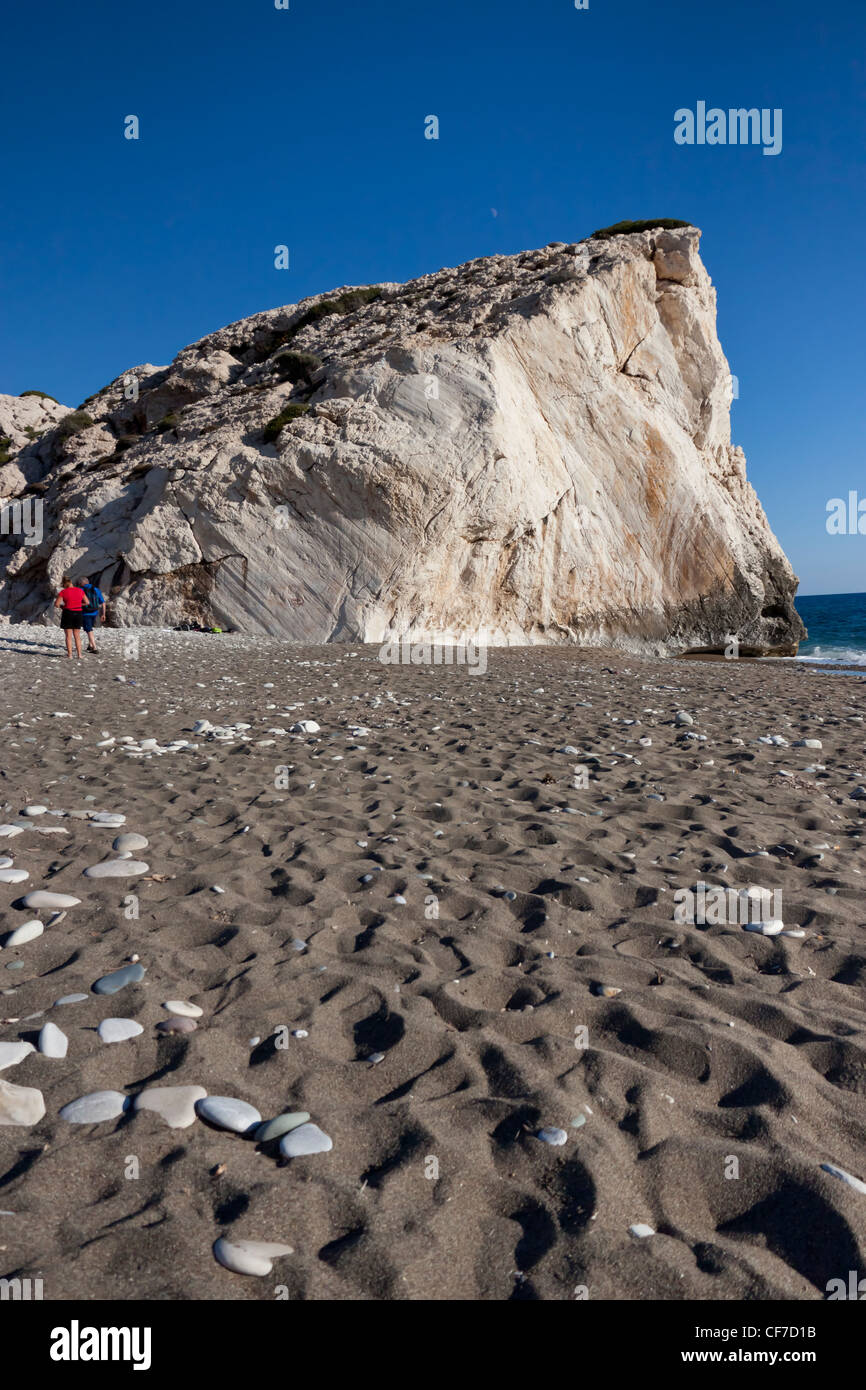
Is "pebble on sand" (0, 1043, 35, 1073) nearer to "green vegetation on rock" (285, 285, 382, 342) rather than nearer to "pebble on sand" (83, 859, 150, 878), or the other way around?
"pebble on sand" (83, 859, 150, 878)

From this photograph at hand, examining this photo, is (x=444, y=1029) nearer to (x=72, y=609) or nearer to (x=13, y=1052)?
(x=13, y=1052)

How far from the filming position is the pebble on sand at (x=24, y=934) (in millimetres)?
3627

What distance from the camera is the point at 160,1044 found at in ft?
9.64

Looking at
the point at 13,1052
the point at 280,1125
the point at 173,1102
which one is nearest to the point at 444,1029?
the point at 280,1125

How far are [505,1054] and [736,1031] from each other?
3.17ft

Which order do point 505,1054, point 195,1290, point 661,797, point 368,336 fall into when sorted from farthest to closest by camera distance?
point 368,336 → point 661,797 → point 505,1054 → point 195,1290

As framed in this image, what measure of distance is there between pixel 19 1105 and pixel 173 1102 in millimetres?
485

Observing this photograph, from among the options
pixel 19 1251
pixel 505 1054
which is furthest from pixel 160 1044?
pixel 505 1054

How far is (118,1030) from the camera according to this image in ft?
9.74

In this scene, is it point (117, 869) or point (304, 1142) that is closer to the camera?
point (304, 1142)

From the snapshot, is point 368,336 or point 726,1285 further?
point 368,336

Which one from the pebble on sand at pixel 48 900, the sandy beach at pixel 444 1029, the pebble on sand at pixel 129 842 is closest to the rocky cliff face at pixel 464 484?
the sandy beach at pixel 444 1029

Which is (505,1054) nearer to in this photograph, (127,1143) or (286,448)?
(127,1143)
